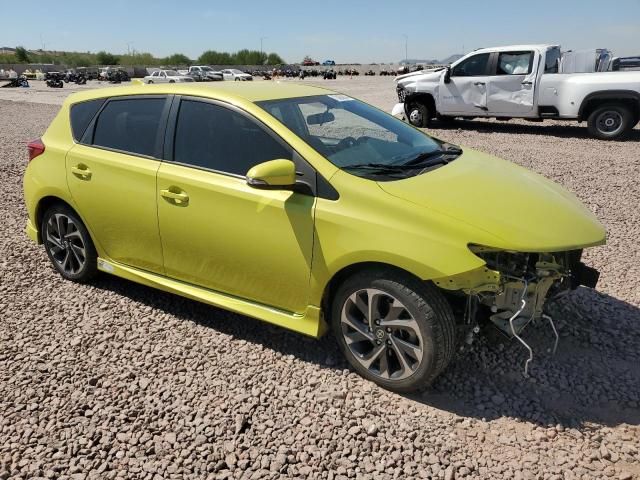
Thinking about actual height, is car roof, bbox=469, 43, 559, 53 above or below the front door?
above

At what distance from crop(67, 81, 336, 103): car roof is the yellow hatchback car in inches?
0.8

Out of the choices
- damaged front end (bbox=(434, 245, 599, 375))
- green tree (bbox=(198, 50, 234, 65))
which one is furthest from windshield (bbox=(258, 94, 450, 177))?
green tree (bbox=(198, 50, 234, 65))

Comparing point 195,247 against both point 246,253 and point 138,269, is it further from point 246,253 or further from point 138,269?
point 138,269

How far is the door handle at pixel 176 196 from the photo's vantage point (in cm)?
341

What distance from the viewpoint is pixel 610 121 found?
1123cm

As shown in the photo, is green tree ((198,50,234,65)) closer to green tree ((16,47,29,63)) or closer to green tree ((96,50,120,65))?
green tree ((96,50,120,65))

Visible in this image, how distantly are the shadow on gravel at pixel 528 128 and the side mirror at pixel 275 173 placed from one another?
10815 millimetres

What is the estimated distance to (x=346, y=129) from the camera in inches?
148

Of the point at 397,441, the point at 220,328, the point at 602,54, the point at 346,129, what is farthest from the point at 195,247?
the point at 602,54

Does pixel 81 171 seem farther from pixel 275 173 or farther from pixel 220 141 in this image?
pixel 275 173

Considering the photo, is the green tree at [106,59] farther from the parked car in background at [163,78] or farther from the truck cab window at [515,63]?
the truck cab window at [515,63]

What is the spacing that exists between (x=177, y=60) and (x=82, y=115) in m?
112

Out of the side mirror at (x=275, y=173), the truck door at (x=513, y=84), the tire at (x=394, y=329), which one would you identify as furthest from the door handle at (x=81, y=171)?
the truck door at (x=513, y=84)

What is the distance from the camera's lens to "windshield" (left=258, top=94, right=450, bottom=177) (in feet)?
10.5
